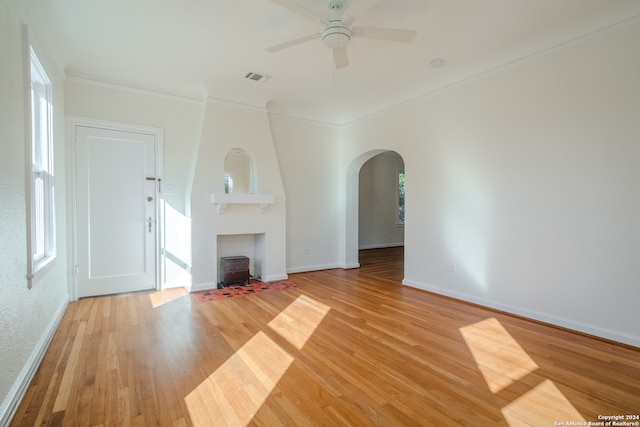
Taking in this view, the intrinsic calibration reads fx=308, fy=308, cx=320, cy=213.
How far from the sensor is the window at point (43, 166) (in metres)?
2.82

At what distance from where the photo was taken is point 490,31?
2.97 meters

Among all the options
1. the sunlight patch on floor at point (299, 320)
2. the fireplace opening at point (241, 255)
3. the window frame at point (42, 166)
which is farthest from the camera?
the fireplace opening at point (241, 255)

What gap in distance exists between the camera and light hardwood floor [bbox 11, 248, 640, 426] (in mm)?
1810

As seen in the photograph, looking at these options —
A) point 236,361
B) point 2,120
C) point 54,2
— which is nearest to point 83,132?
point 54,2

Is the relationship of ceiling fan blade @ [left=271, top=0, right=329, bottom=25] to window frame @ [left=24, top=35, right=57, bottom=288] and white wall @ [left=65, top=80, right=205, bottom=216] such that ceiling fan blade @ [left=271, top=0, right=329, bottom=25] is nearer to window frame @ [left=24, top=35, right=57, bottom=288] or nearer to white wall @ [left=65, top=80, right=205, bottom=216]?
window frame @ [left=24, top=35, right=57, bottom=288]

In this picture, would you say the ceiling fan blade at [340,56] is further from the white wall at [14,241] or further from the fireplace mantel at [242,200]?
the fireplace mantel at [242,200]

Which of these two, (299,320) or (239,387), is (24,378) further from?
(299,320)

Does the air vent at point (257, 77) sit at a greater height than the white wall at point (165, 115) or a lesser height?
greater

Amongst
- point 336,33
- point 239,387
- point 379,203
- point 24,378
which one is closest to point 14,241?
point 24,378

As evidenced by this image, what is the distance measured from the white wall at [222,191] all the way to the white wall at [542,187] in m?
2.30

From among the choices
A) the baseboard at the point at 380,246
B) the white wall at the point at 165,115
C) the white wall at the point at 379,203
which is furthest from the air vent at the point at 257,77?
the baseboard at the point at 380,246

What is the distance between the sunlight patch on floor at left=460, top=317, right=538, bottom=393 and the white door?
13.8 feet

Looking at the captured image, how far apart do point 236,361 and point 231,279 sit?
8.12ft

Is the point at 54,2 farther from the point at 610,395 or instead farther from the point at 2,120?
the point at 610,395
